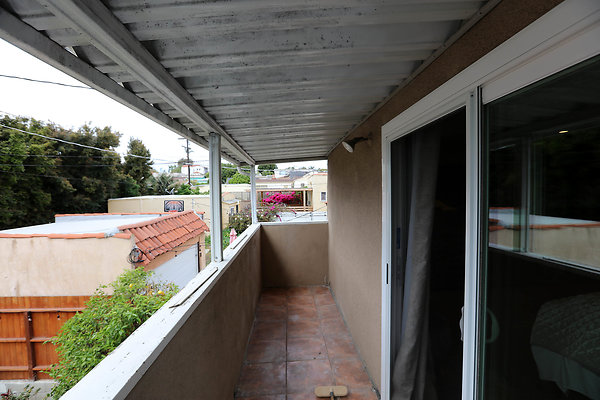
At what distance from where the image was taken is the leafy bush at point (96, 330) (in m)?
1.69

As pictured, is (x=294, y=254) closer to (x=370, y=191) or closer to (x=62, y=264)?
(x=370, y=191)

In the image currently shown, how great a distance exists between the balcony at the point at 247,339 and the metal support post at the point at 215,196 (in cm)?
15

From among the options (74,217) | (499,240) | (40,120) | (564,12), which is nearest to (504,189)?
(499,240)

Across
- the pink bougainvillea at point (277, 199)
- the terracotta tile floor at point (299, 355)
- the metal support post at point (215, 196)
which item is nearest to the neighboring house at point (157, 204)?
the pink bougainvillea at point (277, 199)

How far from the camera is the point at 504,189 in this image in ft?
3.61

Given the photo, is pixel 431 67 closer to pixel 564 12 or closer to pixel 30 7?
pixel 564 12

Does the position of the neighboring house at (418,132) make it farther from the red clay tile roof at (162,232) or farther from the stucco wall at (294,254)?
the stucco wall at (294,254)

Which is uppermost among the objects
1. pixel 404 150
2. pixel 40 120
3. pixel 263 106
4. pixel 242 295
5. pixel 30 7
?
pixel 40 120

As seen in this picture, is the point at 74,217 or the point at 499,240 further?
the point at 74,217

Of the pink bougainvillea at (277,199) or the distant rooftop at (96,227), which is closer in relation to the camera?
the distant rooftop at (96,227)

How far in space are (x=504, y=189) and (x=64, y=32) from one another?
1.69 m

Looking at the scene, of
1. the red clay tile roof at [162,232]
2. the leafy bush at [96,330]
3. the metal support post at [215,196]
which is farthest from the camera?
the red clay tile roof at [162,232]

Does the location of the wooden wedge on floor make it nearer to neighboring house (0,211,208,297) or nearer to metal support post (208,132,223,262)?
metal support post (208,132,223,262)

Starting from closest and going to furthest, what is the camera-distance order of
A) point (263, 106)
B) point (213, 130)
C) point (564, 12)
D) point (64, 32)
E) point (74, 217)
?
point (564, 12), point (64, 32), point (263, 106), point (213, 130), point (74, 217)
